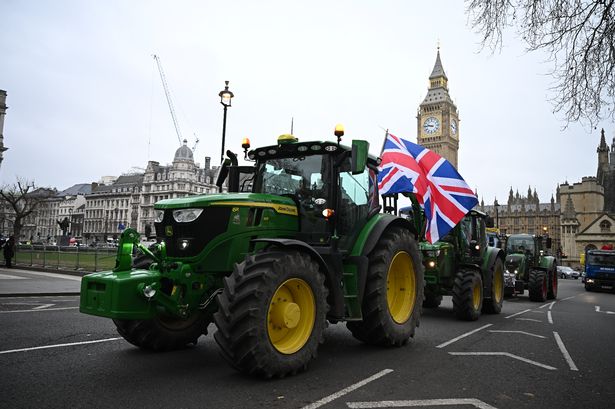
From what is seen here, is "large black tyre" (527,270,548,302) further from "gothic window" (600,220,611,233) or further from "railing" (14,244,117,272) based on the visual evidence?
"gothic window" (600,220,611,233)

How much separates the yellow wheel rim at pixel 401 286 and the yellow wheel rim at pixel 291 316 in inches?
88.5

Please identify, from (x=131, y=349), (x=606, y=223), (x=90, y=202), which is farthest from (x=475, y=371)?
(x=90, y=202)

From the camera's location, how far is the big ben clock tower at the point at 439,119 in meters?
127

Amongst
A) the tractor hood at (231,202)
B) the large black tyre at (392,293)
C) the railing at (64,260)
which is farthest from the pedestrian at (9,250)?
the large black tyre at (392,293)

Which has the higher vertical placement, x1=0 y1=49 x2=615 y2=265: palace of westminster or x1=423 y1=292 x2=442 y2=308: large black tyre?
x1=0 y1=49 x2=615 y2=265: palace of westminster

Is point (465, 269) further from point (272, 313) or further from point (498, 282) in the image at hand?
point (272, 313)

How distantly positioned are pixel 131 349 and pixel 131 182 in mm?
124766

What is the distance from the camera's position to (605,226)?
7988cm

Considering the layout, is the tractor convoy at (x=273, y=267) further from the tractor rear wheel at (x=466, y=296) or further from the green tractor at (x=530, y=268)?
the green tractor at (x=530, y=268)

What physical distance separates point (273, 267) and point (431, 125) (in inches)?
5254

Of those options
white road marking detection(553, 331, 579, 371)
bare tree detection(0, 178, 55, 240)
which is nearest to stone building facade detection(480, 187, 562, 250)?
bare tree detection(0, 178, 55, 240)

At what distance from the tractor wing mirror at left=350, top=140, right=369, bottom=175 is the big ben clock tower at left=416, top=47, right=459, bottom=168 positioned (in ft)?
410

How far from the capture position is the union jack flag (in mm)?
9562

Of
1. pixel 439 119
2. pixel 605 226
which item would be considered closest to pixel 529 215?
pixel 439 119
